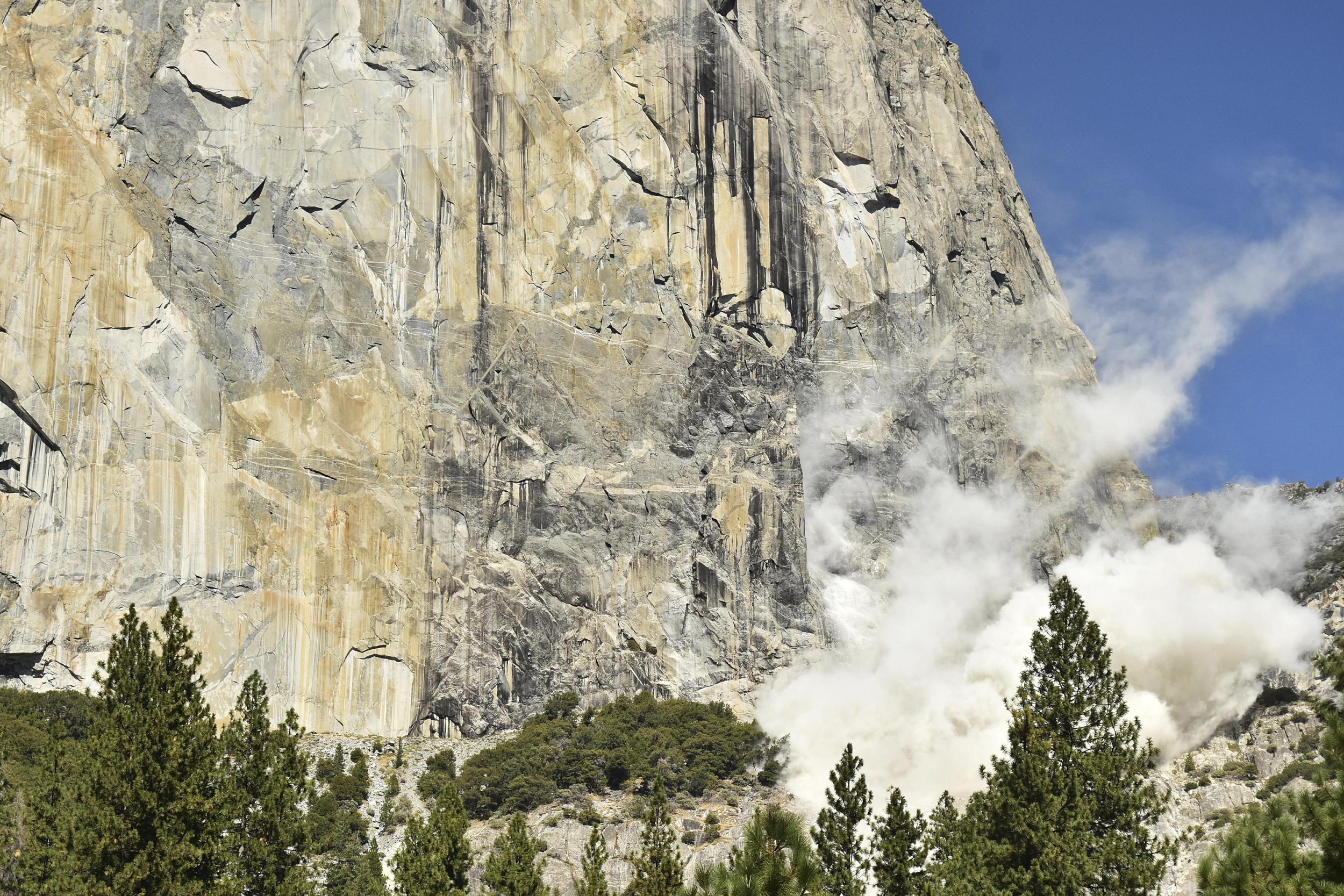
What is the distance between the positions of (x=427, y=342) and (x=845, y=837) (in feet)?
210

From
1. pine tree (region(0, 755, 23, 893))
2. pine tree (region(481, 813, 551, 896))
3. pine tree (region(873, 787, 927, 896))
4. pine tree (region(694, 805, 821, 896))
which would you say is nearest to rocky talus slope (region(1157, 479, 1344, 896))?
pine tree (region(873, 787, 927, 896))

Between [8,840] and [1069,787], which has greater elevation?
Answer: [1069,787]

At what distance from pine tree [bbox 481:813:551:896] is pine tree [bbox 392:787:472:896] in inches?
A: 33.4

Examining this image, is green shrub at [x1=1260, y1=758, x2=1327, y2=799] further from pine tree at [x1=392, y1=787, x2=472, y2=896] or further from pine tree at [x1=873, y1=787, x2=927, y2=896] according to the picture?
pine tree at [x1=392, y1=787, x2=472, y2=896]

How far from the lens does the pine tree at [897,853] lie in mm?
42438

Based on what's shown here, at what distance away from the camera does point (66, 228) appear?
93.0m

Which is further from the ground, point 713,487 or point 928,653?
point 713,487

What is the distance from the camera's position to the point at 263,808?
4388 centimetres

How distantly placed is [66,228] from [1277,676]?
75.9 meters

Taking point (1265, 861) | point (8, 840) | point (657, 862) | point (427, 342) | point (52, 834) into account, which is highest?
point (427, 342)

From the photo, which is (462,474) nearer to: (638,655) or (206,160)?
(638,655)

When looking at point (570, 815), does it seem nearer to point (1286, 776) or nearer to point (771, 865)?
point (1286, 776)

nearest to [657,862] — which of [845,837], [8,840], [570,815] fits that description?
[845,837]

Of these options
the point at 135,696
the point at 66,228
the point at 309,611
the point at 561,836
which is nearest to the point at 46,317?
the point at 66,228
